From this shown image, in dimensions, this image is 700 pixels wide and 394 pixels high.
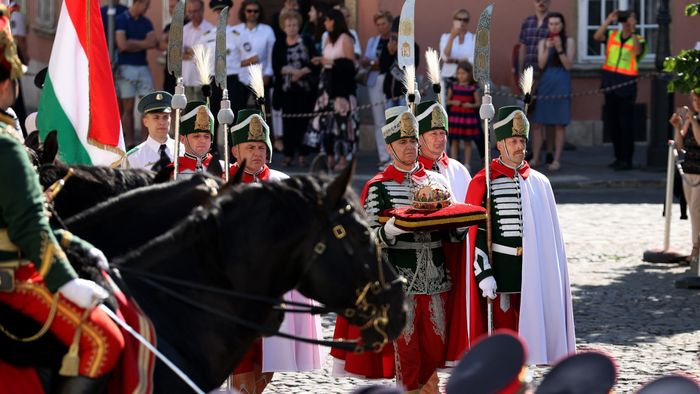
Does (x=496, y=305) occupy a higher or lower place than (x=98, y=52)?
lower

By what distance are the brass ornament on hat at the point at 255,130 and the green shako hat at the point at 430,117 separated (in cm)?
98

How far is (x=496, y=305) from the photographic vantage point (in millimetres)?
8953

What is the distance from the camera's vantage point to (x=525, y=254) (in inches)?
347

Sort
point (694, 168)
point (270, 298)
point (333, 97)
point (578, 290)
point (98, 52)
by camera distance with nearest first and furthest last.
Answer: point (270, 298) → point (98, 52) → point (578, 290) → point (694, 168) → point (333, 97)

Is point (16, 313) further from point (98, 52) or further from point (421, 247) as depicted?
point (98, 52)

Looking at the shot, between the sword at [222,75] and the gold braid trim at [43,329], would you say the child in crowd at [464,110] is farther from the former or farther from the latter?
the gold braid trim at [43,329]

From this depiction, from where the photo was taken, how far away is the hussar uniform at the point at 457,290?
8734 millimetres

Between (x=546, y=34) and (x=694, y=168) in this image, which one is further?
(x=546, y=34)

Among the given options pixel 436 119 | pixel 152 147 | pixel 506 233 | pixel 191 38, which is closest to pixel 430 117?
pixel 436 119

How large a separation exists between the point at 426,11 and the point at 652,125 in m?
4.55

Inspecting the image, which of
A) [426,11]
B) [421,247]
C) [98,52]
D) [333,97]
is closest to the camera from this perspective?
[421,247]

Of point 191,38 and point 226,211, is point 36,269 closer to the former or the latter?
point 226,211

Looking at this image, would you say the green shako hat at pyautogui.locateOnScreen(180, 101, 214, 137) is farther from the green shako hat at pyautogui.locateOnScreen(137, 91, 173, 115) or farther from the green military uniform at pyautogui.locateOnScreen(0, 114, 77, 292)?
the green military uniform at pyautogui.locateOnScreen(0, 114, 77, 292)

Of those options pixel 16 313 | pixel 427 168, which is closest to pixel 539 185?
pixel 427 168
